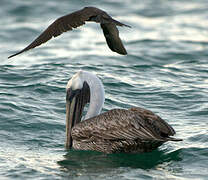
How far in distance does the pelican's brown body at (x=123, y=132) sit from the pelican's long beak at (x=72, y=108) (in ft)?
0.84

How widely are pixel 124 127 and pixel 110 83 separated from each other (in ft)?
13.5

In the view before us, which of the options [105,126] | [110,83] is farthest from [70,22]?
[110,83]

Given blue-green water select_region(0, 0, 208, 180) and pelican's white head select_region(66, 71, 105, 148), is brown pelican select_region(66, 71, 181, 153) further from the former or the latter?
blue-green water select_region(0, 0, 208, 180)

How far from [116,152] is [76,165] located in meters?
0.78

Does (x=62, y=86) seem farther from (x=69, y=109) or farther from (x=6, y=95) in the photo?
(x=69, y=109)

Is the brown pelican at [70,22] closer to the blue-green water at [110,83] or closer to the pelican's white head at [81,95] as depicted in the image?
the pelican's white head at [81,95]

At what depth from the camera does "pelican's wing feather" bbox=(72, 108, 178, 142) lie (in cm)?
779

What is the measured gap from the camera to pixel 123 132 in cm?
794

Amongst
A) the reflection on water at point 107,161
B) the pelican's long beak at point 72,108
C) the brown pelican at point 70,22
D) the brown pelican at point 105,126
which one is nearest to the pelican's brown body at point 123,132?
the brown pelican at point 105,126

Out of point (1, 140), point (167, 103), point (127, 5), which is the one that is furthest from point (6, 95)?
point (127, 5)

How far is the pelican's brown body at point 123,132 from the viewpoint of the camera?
7.81 metres

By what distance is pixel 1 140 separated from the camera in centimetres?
870

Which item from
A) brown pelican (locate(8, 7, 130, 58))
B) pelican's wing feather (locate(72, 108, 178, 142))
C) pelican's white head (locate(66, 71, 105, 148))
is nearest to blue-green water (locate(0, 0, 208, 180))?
pelican's wing feather (locate(72, 108, 178, 142))

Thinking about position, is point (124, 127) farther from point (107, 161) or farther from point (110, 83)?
point (110, 83)
